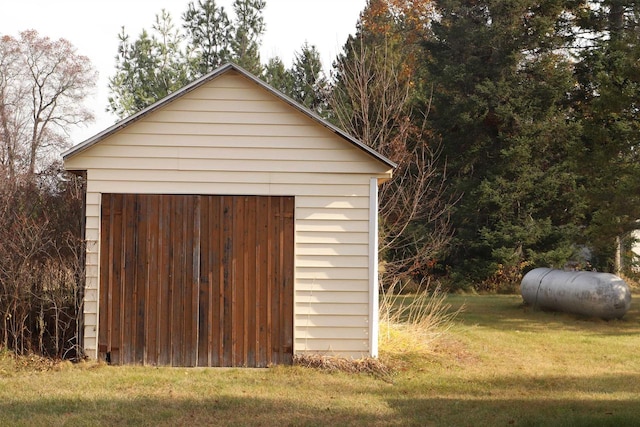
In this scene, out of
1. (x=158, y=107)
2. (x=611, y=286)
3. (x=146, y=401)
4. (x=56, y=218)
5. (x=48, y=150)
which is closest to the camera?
(x=146, y=401)

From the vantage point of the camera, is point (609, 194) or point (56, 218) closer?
point (56, 218)

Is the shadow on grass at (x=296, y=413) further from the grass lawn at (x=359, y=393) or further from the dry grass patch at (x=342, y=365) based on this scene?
the dry grass patch at (x=342, y=365)

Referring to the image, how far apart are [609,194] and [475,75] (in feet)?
36.2

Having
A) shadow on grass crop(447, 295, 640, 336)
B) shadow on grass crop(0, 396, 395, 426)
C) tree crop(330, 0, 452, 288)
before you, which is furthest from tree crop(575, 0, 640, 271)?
shadow on grass crop(0, 396, 395, 426)

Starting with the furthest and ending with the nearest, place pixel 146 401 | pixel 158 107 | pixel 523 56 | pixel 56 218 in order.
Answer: pixel 523 56 < pixel 56 218 < pixel 158 107 < pixel 146 401

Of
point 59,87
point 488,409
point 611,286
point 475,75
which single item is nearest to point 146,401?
point 488,409

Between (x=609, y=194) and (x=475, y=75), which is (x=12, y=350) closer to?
(x=609, y=194)

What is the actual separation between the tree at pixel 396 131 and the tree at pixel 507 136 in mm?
1109

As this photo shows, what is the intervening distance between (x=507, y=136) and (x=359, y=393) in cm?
1900

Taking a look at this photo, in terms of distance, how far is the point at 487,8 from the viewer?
90.8 ft

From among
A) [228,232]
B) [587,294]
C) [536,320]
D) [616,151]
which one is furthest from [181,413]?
[616,151]

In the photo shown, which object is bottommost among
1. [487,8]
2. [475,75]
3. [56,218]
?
[56,218]

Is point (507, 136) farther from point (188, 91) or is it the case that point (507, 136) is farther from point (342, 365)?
point (188, 91)

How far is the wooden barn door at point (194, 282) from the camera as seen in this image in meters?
10.6
